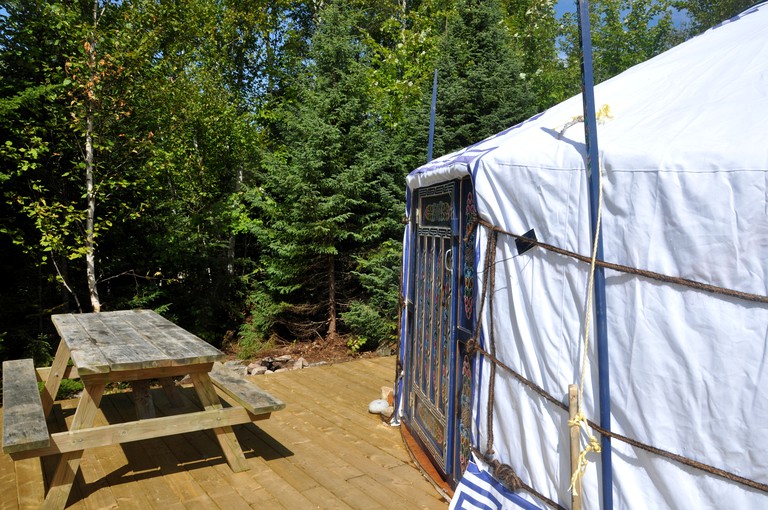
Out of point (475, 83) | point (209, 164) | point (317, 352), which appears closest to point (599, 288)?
point (317, 352)

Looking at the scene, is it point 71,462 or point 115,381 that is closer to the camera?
point 71,462

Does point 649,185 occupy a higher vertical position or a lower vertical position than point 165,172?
lower

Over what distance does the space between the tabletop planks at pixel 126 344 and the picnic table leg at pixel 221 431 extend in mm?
211

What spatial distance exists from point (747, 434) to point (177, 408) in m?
4.02

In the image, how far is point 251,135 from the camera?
336 inches

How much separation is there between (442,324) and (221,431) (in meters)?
1.48

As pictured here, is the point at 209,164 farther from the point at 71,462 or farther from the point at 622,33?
the point at 622,33

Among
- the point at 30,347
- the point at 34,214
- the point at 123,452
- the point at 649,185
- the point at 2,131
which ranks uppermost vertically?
the point at 2,131

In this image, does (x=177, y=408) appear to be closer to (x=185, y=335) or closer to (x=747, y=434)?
(x=185, y=335)

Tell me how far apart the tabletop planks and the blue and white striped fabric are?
1449 millimetres

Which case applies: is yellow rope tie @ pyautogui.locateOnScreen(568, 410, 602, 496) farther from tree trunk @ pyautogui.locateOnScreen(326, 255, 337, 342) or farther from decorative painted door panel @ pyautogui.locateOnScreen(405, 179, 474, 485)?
tree trunk @ pyautogui.locateOnScreen(326, 255, 337, 342)

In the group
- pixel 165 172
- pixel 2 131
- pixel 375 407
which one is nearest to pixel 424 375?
pixel 375 407

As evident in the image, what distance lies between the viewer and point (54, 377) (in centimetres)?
415

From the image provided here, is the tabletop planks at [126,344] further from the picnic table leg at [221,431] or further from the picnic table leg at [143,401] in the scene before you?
the picnic table leg at [143,401]
